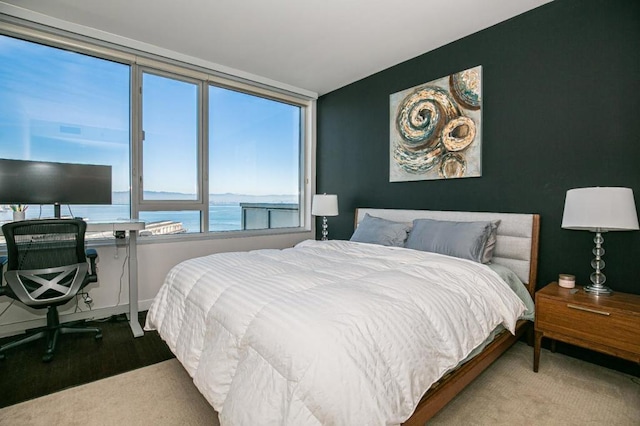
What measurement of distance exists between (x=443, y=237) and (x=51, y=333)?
127 inches

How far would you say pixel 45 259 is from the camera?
7.43 feet

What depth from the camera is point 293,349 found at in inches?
44.4

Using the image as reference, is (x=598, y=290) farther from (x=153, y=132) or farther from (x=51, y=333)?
(x=153, y=132)

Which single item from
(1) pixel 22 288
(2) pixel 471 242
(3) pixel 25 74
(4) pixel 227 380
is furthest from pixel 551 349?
(3) pixel 25 74

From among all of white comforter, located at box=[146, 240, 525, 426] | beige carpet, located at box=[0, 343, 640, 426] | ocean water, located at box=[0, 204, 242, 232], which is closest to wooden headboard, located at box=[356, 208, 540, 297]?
white comforter, located at box=[146, 240, 525, 426]

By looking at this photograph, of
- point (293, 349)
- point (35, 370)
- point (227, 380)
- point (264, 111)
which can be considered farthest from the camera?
point (264, 111)

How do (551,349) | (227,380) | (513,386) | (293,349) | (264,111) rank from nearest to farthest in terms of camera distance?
(293,349) → (227,380) → (513,386) → (551,349) → (264,111)

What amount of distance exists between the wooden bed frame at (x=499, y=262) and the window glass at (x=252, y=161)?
6.17 ft

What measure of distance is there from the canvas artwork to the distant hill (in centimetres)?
175

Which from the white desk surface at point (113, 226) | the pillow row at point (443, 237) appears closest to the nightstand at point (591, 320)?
the pillow row at point (443, 237)

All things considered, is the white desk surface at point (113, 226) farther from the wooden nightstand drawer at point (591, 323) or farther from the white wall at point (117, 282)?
the wooden nightstand drawer at point (591, 323)

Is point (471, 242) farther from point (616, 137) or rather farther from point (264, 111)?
point (264, 111)

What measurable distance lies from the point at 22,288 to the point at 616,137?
14.0 feet

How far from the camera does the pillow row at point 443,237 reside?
2.47m
